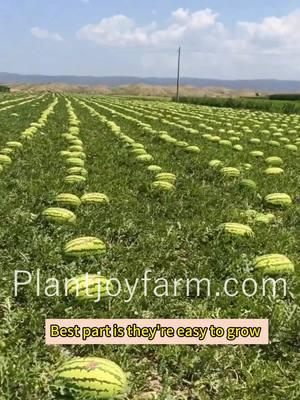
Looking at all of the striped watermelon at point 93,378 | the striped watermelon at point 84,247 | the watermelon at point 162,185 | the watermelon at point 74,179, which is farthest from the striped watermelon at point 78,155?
the striped watermelon at point 93,378

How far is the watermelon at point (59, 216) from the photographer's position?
227 inches

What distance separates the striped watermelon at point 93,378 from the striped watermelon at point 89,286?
3.06 feet

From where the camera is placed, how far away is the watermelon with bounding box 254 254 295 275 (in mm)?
4684

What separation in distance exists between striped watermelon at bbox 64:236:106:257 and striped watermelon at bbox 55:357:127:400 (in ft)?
5.91

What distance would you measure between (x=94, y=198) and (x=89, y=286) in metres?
2.69

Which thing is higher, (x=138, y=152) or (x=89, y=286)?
(x=138, y=152)

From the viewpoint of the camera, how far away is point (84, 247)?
15.9 ft

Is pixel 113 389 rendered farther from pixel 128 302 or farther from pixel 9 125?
pixel 9 125

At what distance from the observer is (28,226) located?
5.61 meters

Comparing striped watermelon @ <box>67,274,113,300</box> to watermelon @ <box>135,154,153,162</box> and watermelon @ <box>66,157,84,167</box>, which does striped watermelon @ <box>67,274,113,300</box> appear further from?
watermelon @ <box>135,154,153,162</box>

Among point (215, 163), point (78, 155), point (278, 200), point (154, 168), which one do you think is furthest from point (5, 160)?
point (278, 200)

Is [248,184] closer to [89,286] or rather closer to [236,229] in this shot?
[236,229]

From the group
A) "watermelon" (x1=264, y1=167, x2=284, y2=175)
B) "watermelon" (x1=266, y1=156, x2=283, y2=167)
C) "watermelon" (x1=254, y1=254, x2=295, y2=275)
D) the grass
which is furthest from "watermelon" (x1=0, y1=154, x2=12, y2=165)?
the grass

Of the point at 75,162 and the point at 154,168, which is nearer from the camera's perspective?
the point at 154,168
